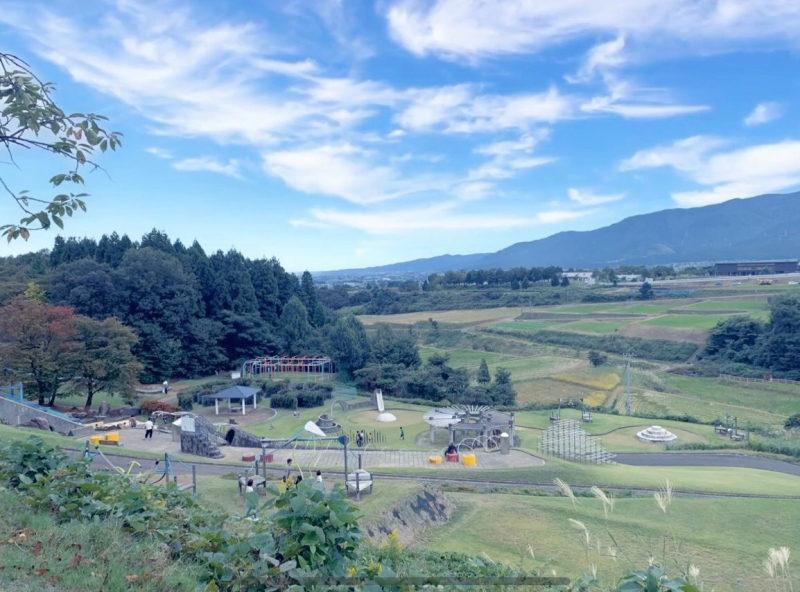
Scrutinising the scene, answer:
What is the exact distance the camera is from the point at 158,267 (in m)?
39.5

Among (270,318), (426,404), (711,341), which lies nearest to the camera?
(426,404)

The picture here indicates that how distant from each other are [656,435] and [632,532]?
49.4 ft

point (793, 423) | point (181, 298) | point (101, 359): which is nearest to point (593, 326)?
point (793, 423)

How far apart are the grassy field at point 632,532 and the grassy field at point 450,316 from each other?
1897 inches

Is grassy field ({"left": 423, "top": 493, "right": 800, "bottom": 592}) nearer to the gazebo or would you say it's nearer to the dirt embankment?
the dirt embankment

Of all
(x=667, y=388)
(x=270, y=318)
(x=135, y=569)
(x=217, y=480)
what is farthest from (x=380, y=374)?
(x=135, y=569)

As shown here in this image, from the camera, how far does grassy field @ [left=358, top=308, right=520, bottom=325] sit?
206ft

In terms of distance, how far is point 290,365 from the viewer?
40.8 metres

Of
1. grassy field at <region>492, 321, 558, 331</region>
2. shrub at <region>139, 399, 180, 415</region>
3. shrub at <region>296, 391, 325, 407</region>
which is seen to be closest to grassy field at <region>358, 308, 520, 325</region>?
grassy field at <region>492, 321, 558, 331</region>

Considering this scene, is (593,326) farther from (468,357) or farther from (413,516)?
(413,516)

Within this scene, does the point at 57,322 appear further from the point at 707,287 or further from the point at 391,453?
the point at 707,287

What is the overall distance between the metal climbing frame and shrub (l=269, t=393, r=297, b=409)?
14344 millimetres

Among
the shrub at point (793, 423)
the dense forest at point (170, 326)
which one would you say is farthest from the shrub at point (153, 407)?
the shrub at point (793, 423)

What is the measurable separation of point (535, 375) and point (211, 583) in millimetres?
39338
